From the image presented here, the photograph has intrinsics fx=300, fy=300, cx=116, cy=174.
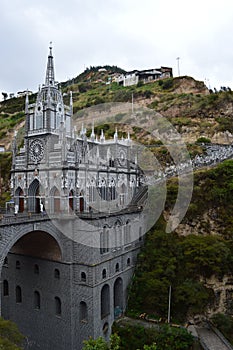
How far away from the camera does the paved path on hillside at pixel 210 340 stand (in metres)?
27.0

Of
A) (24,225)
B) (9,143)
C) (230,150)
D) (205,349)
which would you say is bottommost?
(205,349)

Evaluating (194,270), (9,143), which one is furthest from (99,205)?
(9,143)

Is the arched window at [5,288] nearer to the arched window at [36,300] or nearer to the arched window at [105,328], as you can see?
the arched window at [36,300]

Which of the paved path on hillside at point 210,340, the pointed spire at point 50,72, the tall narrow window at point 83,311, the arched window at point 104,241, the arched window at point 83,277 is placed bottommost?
the paved path on hillside at point 210,340

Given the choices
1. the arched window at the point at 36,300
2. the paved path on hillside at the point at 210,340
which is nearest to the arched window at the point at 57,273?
the arched window at the point at 36,300

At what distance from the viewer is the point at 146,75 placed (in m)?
113

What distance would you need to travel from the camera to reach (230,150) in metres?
53.8

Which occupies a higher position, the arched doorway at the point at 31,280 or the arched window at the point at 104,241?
the arched window at the point at 104,241

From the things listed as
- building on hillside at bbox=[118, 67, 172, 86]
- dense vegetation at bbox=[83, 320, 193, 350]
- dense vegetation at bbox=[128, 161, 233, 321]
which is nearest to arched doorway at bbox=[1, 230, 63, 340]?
dense vegetation at bbox=[83, 320, 193, 350]

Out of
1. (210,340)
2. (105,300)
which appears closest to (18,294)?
(105,300)

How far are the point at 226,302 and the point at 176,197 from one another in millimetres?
13846

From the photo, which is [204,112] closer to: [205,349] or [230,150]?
[230,150]

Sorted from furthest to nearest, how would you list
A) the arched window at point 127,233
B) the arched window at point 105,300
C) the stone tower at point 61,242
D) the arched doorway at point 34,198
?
the arched window at point 127,233
the arched doorway at point 34,198
the arched window at point 105,300
the stone tower at point 61,242

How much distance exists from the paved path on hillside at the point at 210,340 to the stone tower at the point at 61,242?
9.04m
